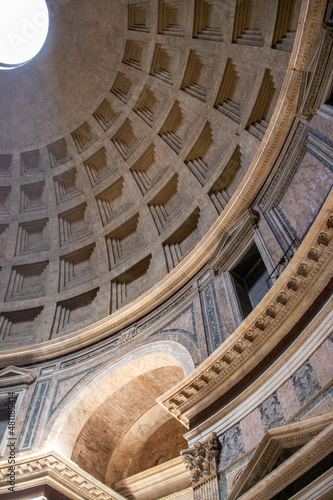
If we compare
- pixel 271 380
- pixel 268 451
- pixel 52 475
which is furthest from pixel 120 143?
pixel 268 451

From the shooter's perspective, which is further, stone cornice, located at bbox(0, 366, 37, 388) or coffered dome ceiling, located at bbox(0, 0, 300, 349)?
coffered dome ceiling, located at bbox(0, 0, 300, 349)

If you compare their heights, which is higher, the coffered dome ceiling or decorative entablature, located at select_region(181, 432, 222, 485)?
the coffered dome ceiling

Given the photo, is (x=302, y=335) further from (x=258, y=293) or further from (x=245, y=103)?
(x=245, y=103)

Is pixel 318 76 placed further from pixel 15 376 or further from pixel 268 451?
pixel 15 376

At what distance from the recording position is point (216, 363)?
827cm

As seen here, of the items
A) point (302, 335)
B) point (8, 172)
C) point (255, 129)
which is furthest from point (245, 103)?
point (8, 172)

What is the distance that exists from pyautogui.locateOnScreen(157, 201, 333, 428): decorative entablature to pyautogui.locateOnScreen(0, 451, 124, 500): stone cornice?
338cm

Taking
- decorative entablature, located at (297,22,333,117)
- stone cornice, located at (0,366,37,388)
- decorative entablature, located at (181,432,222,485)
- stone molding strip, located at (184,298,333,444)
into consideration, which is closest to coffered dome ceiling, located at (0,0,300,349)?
stone cornice, located at (0,366,37,388)

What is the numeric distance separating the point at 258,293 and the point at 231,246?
4.79 feet

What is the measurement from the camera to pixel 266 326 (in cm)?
784

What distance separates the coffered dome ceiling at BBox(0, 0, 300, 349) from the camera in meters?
13.7

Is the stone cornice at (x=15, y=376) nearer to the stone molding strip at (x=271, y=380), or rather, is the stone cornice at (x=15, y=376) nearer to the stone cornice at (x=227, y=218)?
the stone cornice at (x=227, y=218)

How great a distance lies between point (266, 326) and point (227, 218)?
15.1ft

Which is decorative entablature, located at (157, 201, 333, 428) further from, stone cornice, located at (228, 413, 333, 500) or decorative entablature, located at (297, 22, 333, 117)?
decorative entablature, located at (297, 22, 333, 117)
